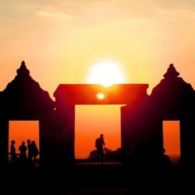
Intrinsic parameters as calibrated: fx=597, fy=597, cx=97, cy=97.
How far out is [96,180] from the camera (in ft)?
96.4

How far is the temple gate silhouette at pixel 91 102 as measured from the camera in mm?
32031

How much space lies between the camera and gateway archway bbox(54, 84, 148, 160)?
105ft

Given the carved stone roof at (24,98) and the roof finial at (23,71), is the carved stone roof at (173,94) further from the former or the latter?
the roof finial at (23,71)

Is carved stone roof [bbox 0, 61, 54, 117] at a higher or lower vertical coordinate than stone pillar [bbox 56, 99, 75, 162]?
higher

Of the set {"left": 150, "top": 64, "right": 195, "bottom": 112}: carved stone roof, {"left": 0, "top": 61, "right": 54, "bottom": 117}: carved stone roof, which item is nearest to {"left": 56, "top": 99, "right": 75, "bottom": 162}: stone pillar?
{"left": 0, "top": 61, "right": 54, "bottom": 117}: carved stone roof

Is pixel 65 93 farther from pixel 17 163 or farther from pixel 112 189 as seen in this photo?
pixel 112 189

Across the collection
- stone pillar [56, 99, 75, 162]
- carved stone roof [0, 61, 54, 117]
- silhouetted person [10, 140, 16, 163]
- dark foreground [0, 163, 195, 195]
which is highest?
carved stone roof [0, 61, 54, 117]

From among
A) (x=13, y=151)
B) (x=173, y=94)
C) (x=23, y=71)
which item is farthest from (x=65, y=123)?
(x=173, y=94)

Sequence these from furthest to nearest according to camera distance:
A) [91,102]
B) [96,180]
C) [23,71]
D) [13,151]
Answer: [23,71] → [91,102] → [13,151] → [96,180]

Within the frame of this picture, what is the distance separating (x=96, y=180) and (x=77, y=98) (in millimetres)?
5016

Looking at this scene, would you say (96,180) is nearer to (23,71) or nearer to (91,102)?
(91,102)

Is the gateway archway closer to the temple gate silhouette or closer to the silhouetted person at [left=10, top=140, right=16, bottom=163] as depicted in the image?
the temple gate silhouette

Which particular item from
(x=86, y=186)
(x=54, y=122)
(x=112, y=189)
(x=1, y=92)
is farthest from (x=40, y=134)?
(x=112, y=189)

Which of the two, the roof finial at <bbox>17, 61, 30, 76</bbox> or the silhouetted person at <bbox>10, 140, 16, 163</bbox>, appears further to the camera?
the roof finial at <bbox>17, 61, 30, 76</bbox>
